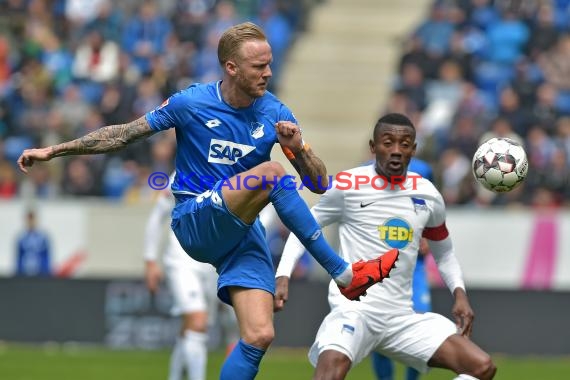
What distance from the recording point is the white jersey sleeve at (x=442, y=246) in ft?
27.6

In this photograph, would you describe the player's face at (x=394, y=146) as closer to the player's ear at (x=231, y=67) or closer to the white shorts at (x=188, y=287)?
the player's ear at (x=231, y=67)

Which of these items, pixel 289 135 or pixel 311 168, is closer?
pixel 289 135

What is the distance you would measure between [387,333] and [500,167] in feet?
4.42

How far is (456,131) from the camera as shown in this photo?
17.0 meters

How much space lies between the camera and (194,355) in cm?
1048

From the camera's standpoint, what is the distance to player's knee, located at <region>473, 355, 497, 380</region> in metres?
7.76

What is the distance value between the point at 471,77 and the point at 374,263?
38.0 feet

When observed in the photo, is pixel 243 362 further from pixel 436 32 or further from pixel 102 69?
pixel 102 69

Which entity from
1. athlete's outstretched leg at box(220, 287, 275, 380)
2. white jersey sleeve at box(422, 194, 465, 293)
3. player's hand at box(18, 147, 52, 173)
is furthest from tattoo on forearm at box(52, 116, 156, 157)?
white jersey sleeve at box(422, 194, 465, 293)

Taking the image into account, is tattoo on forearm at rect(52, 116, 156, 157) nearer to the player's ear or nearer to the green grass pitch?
the player's ear

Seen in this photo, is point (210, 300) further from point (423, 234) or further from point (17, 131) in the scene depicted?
point (17, 131)

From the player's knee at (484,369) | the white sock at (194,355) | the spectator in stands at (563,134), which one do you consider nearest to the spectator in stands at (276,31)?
the spectator in stands at (563,134)

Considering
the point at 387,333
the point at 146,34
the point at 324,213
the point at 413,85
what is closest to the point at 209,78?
the point at 146,34

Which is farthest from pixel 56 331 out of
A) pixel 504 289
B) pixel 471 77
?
pixel 471 77
